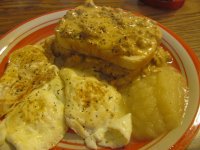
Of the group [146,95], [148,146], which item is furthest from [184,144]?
[146,95]

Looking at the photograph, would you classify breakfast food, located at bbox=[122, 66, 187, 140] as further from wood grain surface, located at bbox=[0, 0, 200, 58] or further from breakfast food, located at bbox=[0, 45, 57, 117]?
wood grain surface, located at bbox=[0, 0, 200, 58]

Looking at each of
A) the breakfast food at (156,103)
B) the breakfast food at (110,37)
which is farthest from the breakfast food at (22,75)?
the breakfast food at (156,103)

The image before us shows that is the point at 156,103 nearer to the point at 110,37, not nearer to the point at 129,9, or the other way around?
the point at 110,37

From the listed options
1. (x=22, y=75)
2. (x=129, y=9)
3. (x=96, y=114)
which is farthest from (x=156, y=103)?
(x=129, y=9)

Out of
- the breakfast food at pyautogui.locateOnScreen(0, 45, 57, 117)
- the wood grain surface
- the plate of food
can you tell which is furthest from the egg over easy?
the wood grain surface

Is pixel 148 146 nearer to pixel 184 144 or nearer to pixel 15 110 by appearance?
pixel 184 144

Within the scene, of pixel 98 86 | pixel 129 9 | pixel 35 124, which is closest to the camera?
pixel 35 124
